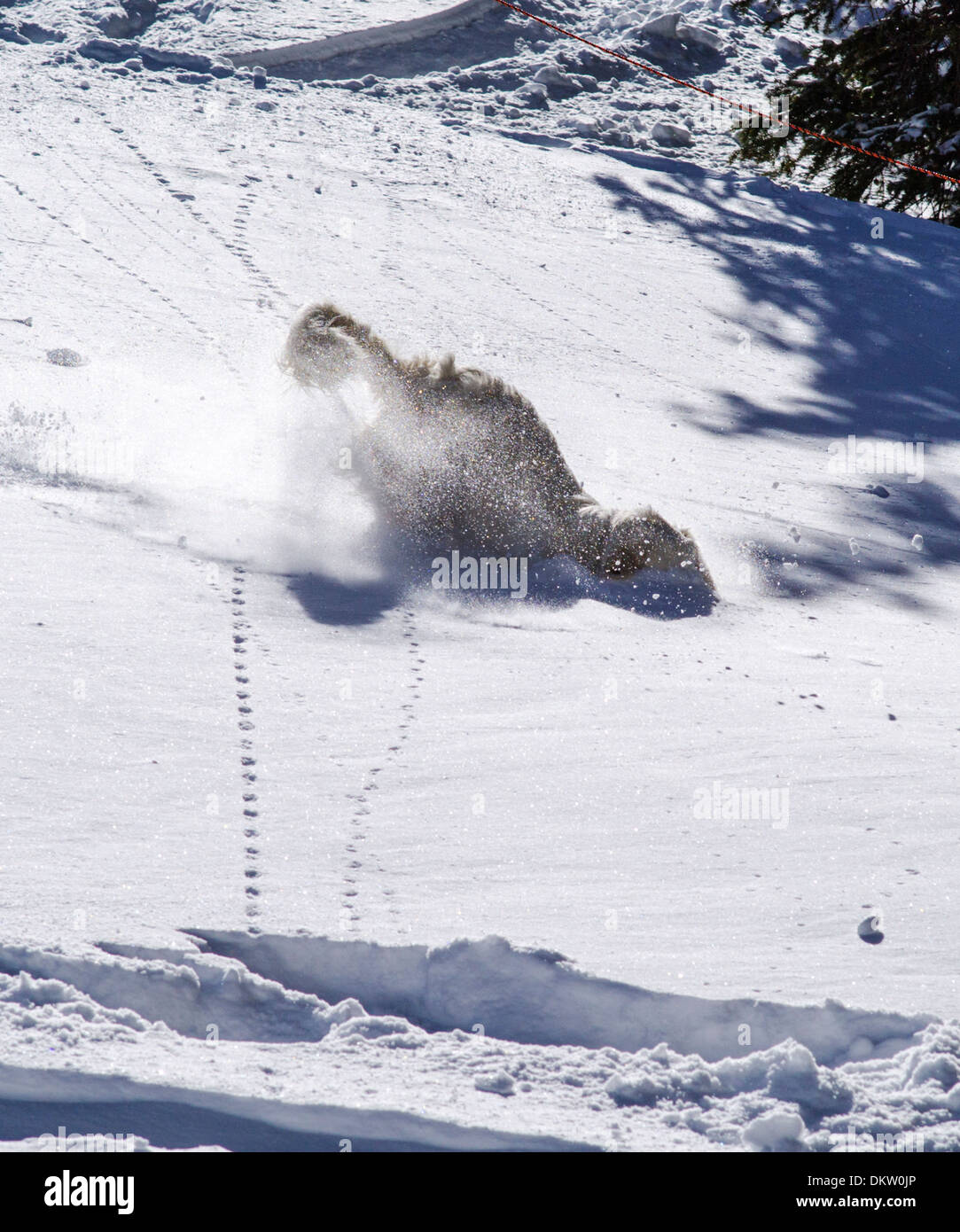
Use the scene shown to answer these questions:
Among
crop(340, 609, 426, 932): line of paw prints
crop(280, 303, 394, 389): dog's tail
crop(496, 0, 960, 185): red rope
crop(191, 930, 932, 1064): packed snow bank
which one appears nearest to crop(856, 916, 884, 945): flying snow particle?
crop(191, 930, 932, 1064): packed snow bank

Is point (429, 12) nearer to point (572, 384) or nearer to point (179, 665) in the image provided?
point (572, 384)

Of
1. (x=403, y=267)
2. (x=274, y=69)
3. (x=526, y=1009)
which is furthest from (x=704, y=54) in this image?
(x=526, y=1009)

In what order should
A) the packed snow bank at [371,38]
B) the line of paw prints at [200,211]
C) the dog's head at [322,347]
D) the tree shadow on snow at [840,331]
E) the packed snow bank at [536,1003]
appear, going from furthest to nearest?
the packed snow bank at [371,38] → the line of paw prints at [200,211] → the tree shadow on snow at [840,331] → the dog's head at [322,347] → the packed snow bank at [536,1003]

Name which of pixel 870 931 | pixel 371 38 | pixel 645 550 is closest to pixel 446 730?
pixel 870 931

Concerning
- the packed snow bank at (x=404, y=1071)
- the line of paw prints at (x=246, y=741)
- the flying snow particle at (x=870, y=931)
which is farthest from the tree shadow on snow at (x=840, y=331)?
the packed snow bank at (x=404, y=1071)

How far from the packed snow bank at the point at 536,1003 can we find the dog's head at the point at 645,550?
2546mm

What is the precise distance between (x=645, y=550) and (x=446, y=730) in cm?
165

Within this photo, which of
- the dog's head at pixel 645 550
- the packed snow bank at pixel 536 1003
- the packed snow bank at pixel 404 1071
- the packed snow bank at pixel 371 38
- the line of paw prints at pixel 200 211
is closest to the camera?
the packed snow bank at pixel 404 1071

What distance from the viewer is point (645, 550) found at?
4789 mm

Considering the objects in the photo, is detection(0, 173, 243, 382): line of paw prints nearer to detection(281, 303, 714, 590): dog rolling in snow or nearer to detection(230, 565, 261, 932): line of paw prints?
detection(281, 303, 714, 590): dog rolling in snow

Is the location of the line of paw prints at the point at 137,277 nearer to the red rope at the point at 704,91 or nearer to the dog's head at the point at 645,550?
the dog's head at the point at 645,550

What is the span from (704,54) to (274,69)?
4986 mm

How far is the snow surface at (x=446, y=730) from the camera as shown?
7.08ft

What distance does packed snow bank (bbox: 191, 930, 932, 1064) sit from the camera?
7.54 ft
